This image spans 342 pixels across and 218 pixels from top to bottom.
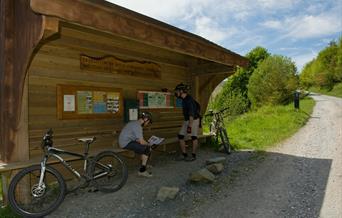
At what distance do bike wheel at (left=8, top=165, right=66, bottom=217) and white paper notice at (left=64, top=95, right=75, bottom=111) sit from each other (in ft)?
4.48

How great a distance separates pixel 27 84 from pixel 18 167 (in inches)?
53.2

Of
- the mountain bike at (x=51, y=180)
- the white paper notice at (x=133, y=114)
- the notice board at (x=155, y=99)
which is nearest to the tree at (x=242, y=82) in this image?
the notice board at (x=155, y=99)

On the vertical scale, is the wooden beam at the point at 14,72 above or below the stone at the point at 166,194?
above

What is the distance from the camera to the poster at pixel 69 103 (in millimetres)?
5961

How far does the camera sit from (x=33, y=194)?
15.0 ft

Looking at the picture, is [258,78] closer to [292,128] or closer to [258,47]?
[258,47]

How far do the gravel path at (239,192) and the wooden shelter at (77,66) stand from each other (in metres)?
1.22

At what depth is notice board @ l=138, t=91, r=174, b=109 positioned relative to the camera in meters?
7.76

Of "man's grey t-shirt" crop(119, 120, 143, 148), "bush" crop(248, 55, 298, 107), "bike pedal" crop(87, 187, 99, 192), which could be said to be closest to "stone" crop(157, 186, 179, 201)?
"bike pedal" crop(87, 187, 99, 192)

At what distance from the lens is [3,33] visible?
4.83 meters

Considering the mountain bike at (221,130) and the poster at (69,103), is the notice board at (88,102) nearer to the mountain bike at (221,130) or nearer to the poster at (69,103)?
the poster at (69,103)

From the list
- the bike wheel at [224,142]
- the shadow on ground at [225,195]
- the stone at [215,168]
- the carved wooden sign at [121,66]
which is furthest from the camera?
the bike wheel at [224,142]

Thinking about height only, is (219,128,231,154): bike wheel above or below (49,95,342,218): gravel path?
above

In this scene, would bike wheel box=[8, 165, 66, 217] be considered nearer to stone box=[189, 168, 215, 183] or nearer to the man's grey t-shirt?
the man's grey t-shirt
